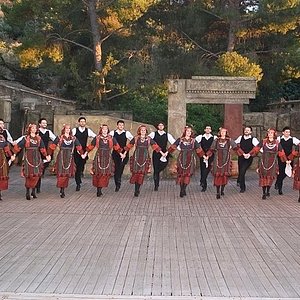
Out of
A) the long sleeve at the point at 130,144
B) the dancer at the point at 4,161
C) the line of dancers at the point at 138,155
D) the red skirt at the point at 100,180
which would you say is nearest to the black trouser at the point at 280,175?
the line of dancers at the point at 138,155

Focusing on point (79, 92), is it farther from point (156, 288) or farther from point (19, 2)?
point (156, 288)

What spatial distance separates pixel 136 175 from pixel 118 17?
36.9ft

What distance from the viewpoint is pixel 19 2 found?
69.7ft

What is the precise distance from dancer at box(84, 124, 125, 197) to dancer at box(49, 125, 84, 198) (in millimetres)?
454

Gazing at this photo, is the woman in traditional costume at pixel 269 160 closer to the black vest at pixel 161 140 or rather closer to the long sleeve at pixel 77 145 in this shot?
the black vest at pixel 161 140

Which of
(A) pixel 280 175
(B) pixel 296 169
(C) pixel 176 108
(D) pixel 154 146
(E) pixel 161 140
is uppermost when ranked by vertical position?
(C) pixel 176 108

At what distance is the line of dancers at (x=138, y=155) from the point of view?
37.4 ft

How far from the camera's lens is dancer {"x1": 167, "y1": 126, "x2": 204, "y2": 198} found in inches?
468

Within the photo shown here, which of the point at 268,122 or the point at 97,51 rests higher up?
the point at 97,51

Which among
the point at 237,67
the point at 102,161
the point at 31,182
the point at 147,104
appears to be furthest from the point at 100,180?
the point at 147,104

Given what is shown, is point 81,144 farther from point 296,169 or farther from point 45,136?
point 296,169

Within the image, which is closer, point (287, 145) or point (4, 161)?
point (4, 161)

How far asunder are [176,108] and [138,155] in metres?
3.04

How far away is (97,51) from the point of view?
2242cm
